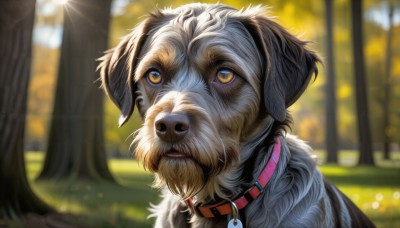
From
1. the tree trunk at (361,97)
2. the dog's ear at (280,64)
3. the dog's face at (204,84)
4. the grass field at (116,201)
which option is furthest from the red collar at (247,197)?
the tree trunk at (361,97)

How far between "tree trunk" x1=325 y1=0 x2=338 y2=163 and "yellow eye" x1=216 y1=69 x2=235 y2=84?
1977 centimetres

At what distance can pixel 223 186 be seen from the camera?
14.1 ft

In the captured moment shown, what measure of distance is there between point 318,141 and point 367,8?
14.7 meters

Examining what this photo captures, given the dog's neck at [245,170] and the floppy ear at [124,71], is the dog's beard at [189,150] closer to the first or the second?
the dog's neck at [245,170]

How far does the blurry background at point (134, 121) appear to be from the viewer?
841cm

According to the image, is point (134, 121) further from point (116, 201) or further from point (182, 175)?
point (182, 175)

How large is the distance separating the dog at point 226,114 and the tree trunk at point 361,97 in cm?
1641

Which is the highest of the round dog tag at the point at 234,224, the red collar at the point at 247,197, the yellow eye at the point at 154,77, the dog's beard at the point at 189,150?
the yellow eye at the point at 154,77

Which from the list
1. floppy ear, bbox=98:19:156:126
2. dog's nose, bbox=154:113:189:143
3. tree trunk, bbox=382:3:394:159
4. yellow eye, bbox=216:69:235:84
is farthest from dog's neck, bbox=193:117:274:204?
tree trunk, bbox=382:3:394:159

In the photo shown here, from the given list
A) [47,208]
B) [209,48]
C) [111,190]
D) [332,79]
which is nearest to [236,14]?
[209,48]

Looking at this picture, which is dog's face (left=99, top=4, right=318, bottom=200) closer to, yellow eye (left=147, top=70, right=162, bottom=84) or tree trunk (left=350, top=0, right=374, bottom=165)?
yellow eye (left=147, top=70, right=162, bottom=84)

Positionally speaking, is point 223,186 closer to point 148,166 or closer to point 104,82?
point 148,166

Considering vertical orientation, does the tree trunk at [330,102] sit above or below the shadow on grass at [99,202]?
above

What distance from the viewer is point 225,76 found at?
403 cm
